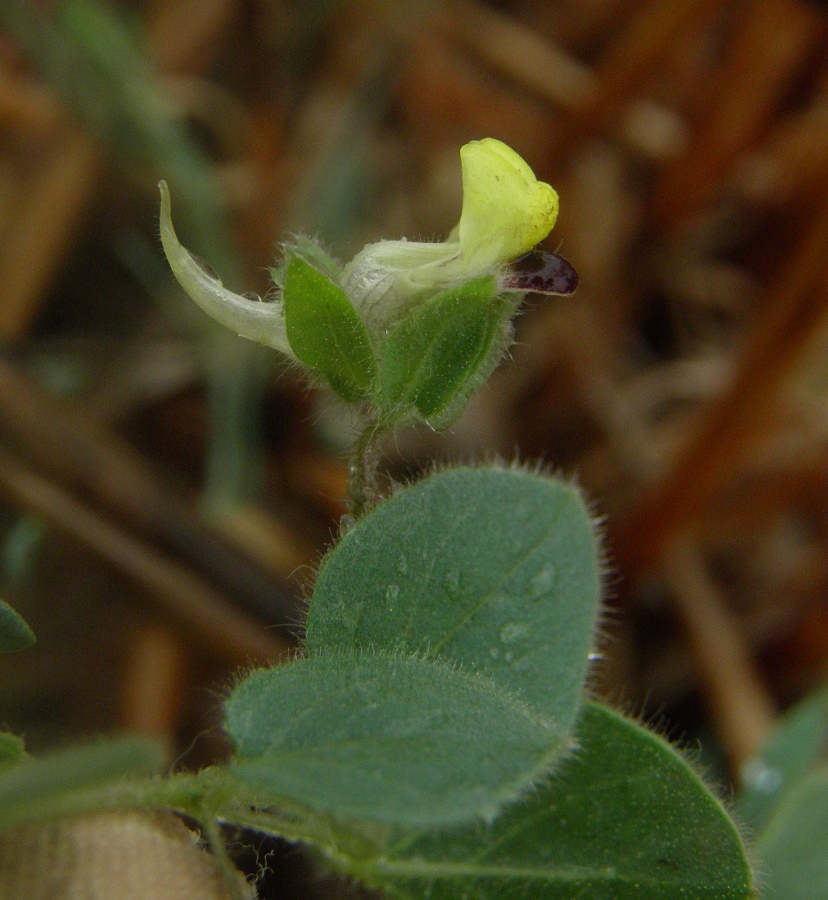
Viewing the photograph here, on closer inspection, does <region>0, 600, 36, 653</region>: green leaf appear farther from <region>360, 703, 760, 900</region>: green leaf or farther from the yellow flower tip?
the yellow flower tip

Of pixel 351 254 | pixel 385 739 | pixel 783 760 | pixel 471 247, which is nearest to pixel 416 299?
pixel 471 247

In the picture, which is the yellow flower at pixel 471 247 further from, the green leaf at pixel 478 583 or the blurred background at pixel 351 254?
the blurred background at pixel 351 254

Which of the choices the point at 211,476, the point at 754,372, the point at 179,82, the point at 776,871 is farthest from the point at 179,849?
the point at 179,82

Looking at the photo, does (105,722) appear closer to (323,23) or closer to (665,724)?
(665,724)

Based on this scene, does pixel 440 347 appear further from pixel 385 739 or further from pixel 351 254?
pixel 351 254

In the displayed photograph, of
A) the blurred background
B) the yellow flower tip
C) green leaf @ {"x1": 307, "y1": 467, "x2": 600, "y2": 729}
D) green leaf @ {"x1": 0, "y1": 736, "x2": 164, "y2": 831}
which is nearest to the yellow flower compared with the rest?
the yellow flower tip

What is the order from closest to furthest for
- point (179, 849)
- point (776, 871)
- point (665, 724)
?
point (179, 849) < point (776, 871) < point (665, 724)
